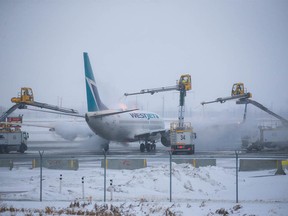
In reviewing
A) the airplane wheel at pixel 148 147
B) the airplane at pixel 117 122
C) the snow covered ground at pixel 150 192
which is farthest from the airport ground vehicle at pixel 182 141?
the snow covered ground at pixel 150 192

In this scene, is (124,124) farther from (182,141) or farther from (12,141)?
Result: (12,141)

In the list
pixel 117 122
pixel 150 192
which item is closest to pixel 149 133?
pixel 117 122

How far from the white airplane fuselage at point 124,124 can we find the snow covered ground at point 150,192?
15.9m

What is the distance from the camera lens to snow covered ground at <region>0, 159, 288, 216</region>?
16.8 m

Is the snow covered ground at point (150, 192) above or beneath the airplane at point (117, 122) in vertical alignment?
beneath

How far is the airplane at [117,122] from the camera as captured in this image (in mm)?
46500

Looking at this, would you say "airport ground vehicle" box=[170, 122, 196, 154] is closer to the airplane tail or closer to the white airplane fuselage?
the white airplane fuselage

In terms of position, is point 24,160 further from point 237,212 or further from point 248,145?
point 248,145

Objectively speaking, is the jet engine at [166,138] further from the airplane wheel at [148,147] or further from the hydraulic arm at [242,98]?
the hydraulic arm at [242,98]

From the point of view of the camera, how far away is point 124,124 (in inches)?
2025

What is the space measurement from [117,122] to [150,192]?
28.0m

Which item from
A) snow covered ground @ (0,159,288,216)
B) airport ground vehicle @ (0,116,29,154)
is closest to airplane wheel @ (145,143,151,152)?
airport ground vehicle @ (0,116,29,154)

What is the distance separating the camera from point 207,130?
204ft

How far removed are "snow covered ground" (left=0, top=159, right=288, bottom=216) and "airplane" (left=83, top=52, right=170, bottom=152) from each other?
51.7ft
